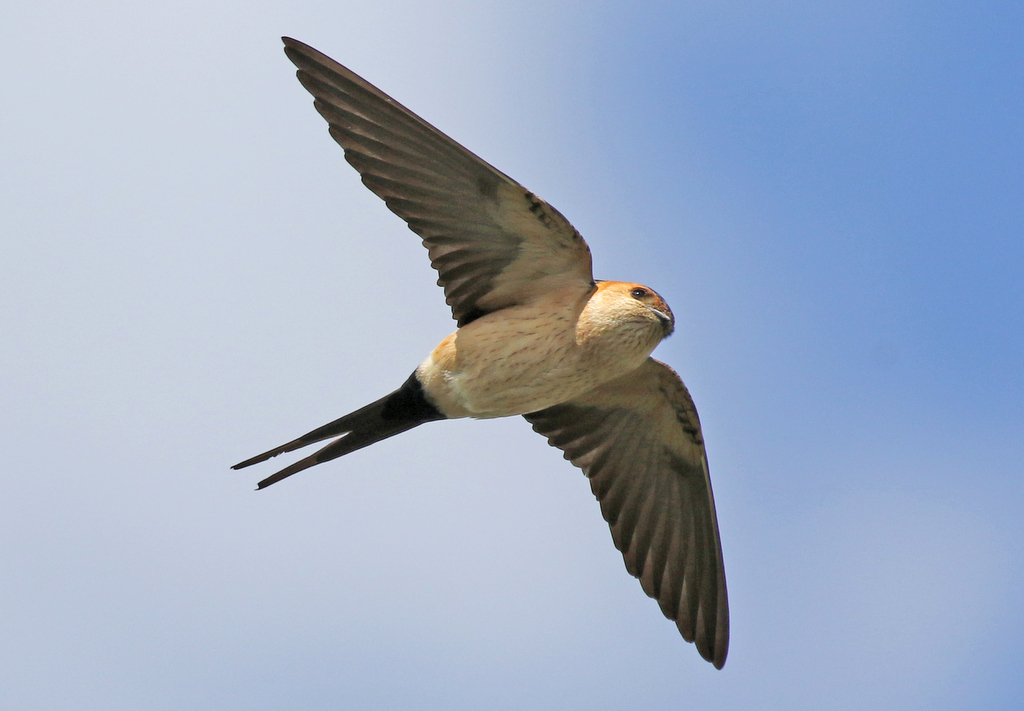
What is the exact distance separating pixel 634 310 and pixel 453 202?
3.96 ft

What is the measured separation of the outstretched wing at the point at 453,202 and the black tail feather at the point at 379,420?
1.89ft

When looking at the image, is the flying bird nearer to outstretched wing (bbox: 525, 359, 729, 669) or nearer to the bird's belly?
the bird's belly

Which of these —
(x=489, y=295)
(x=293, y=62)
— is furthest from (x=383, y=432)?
(x=293, y=62)

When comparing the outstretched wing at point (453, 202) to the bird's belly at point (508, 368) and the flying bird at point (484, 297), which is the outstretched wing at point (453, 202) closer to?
the flying bird at point (484, 297)

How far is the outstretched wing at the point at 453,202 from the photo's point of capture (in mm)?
6848

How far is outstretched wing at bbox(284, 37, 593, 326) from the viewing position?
6.85 meters

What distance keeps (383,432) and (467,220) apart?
4.46ft

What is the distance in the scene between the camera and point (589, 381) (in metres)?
7.30

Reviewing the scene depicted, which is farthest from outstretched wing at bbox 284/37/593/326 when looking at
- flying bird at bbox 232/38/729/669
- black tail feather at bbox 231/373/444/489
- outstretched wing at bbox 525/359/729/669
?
outstretched wing at bbox 525/359/729/669

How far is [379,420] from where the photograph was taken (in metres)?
7.43

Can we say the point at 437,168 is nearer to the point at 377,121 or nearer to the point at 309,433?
the point at 377,121

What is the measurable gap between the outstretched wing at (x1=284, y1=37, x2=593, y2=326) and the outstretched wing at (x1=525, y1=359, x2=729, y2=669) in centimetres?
116

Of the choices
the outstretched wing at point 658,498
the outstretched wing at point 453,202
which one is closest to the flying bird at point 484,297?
the outstretched wing at point 453,202

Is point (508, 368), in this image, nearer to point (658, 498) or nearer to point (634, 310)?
point (634, 310)
